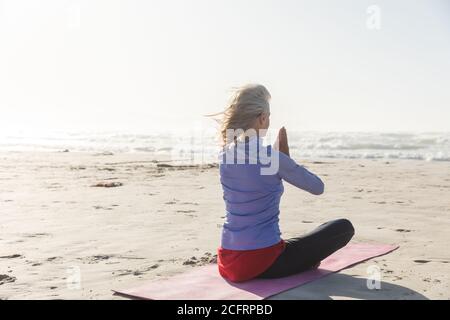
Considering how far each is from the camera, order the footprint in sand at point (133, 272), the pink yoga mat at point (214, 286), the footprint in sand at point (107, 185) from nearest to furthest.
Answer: the pink yoga mat at point (214, 286) → the footprint in sand at point (133, 272) → the footprint in sand at point (107, 185)

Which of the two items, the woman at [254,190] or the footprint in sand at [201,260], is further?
the footprint in sand at [201,260]

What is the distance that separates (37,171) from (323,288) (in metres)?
9.28

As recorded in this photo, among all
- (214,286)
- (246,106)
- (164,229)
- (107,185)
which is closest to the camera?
(246,106)

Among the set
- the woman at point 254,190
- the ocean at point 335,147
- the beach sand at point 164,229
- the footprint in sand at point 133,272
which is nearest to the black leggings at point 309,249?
the woman at point 254,190

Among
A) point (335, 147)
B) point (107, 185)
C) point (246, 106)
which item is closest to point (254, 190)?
point (246, 106)

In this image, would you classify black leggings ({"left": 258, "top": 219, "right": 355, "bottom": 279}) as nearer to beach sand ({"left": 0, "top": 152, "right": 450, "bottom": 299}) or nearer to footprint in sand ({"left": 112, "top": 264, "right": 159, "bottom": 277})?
beach sand ({"left": 0, "top": 152, "right": 450, "bottom": 299})

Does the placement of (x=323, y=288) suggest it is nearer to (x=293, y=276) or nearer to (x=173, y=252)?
(x=293, y=276)

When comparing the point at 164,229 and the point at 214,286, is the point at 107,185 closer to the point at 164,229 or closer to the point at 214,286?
the point at 164,229

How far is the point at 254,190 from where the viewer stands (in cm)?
352

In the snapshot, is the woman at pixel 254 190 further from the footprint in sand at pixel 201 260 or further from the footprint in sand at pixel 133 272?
the footprint in sand at pixel 133 272

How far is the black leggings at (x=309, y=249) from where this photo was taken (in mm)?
3729

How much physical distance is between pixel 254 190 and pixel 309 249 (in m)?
0.67

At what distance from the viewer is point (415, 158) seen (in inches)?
682
